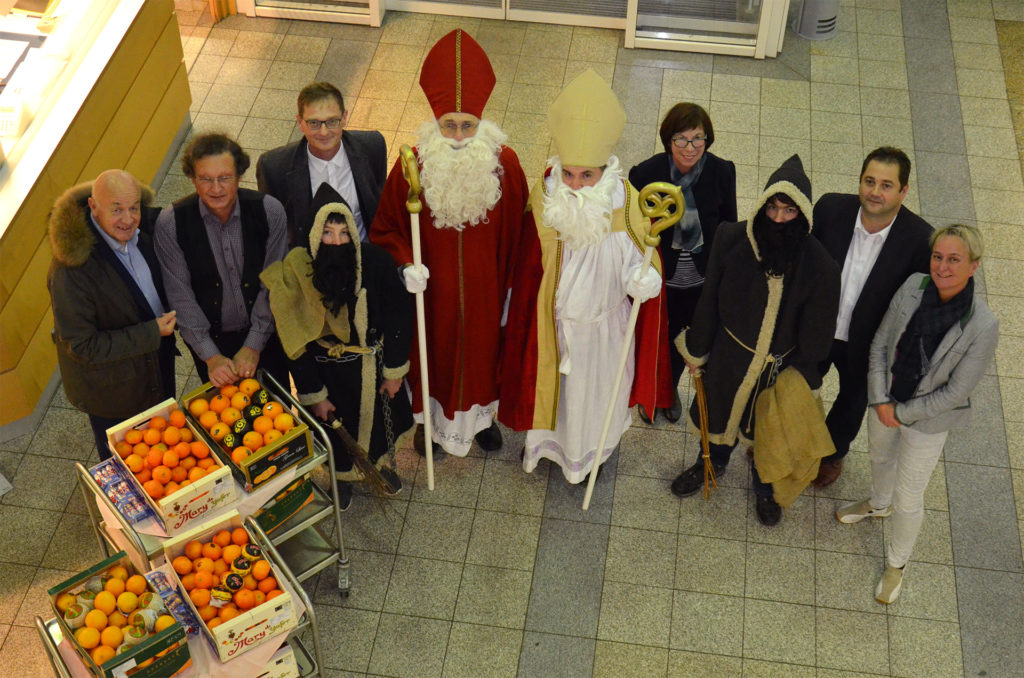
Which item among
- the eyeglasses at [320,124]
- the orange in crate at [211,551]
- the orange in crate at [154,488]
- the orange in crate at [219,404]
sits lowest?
the orange in crate at [211,551]

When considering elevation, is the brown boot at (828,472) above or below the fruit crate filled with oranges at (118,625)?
below

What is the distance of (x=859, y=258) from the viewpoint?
4.43 m

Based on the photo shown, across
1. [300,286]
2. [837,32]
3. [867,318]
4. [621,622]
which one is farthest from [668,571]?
[837,32]

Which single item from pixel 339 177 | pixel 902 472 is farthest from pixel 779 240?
pixel 339 177

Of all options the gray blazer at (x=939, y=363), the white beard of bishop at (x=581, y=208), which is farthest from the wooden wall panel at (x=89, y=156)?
the gray blazer at (x=939, y=363)

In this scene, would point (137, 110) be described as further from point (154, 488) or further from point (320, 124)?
point (154, 488)

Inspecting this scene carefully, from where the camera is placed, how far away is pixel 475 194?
4.16m

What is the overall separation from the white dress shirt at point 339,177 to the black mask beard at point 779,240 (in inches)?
69.1

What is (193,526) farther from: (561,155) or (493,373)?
(561,155)

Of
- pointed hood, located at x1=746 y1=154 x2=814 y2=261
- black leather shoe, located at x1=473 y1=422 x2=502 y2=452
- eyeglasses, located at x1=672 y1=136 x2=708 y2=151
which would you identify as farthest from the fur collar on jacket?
pointed hood, located at x1=746 y1=154 x2=814 y2=261

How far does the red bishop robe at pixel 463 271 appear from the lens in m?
4.33

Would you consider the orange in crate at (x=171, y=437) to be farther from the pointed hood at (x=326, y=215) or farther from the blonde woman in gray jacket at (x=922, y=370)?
the blonde woman in gray jacket at (x=922, y=370)

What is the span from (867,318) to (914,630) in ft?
4.51

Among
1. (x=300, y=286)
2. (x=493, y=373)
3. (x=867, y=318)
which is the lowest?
(x=493, y=373)
